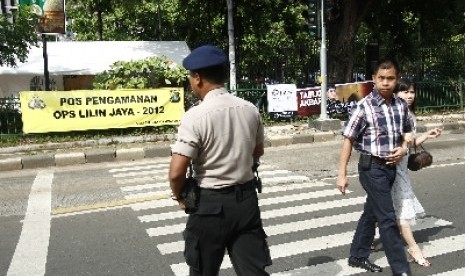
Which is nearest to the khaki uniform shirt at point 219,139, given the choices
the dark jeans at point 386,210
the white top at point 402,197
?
the dark jeans at point 386,210

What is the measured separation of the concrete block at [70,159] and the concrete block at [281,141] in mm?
4407

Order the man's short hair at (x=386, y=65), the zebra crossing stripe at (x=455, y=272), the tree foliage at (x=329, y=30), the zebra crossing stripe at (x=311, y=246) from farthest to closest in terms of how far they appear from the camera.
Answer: the tree foliage at (x=329, y=30) < the zebra crossing stripe at (x=311, y=246) < the zebra crossing stripe at (x=455, y=272) < the man's short hair at (x=386, y=65)

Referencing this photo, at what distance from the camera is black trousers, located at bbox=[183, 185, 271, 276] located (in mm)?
2723

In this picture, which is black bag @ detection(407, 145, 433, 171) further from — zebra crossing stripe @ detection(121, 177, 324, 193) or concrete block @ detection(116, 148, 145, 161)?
concrete block @ detection(116, 148, 145, 161)

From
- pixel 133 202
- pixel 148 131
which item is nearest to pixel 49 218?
pixel 133 202

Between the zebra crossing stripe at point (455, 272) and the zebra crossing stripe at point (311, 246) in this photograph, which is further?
the zebra crossing stripe at point (311, 246)

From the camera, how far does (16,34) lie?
12.8m

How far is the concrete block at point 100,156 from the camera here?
10.6m

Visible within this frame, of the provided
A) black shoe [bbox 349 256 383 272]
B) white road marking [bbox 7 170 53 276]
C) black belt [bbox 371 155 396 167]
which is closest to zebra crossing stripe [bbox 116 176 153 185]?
white road marking [bbox 7 170 53 276]

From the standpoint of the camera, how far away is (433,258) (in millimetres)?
4508

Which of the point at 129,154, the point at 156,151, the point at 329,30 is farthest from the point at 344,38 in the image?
the point at 129,154

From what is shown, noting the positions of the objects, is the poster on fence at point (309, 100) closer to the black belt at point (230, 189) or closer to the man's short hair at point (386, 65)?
the man's short hair at point (386, 65)

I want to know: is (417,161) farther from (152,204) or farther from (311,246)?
(152,204)

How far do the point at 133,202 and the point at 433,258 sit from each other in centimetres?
404
